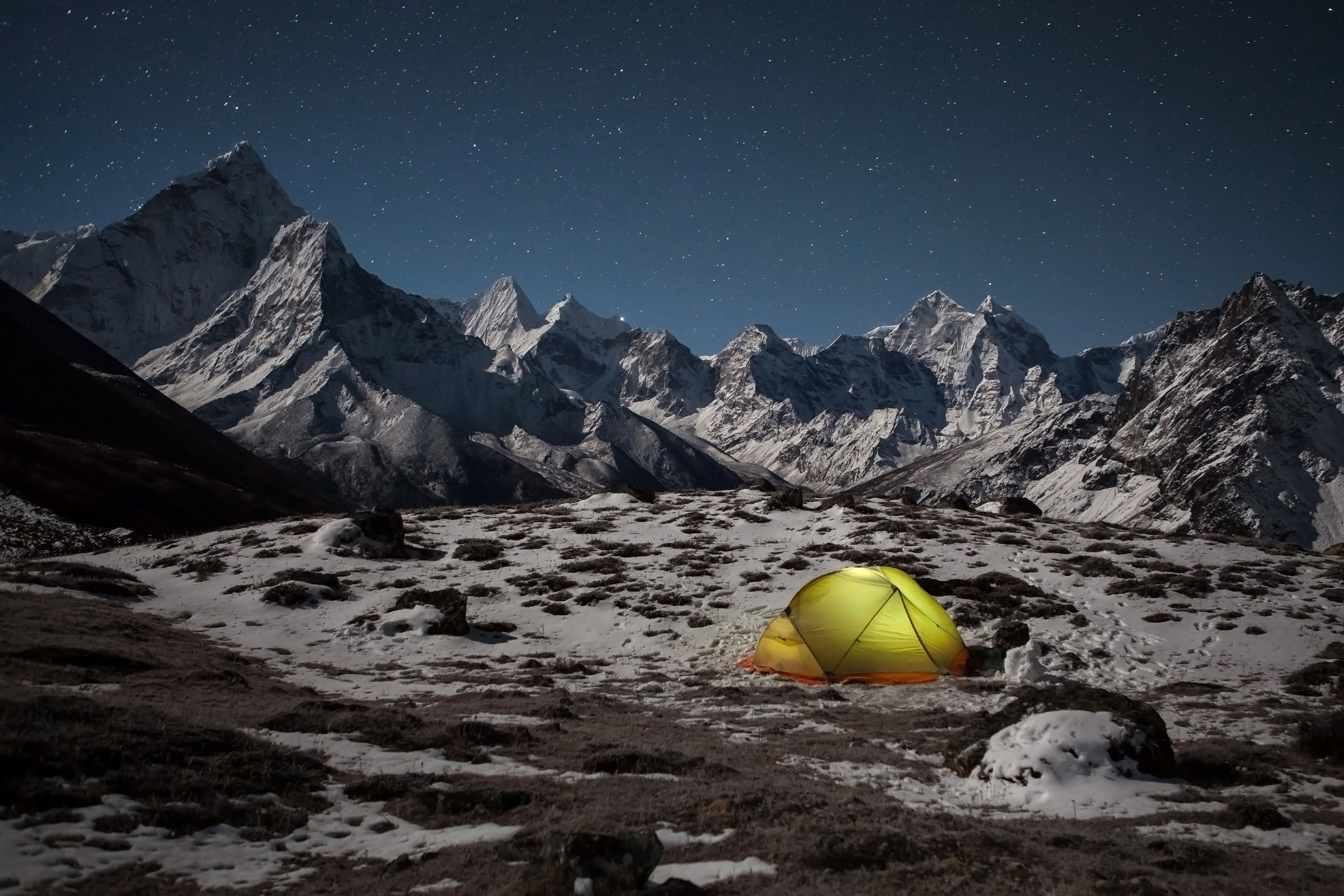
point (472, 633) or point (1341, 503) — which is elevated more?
point (1341, 503)

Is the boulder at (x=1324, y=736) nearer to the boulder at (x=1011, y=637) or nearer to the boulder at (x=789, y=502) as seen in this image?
the boulder at (x=1011, y=637)

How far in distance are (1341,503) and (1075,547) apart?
224911mm

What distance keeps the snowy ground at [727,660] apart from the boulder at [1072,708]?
400 mm

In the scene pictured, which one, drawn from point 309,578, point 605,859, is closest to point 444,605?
point 309,578

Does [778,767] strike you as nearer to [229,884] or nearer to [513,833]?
[513,833]

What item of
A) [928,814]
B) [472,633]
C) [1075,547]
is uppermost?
[1075,547]

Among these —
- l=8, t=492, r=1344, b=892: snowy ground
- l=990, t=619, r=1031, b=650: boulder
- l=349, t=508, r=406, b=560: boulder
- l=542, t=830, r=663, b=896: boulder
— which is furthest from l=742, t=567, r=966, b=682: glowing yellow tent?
l=349, t=508, r=406, b=560: boulder

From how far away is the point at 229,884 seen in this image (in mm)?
7246

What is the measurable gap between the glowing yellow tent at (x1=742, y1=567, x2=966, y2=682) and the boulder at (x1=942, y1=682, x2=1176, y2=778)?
30.5 ft

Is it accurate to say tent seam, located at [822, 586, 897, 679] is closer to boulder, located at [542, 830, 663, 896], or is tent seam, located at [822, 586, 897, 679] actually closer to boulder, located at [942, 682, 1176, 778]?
boulder, located at [942, 682, 1176, 778]

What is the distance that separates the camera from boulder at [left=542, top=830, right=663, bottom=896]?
6.92 metres

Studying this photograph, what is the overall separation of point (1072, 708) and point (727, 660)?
45.1 feet

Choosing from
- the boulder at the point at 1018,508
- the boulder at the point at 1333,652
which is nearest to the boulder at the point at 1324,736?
the boulder at the point at 1333,652

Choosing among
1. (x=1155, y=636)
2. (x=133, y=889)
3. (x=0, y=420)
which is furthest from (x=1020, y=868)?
(x=0, y=420)
